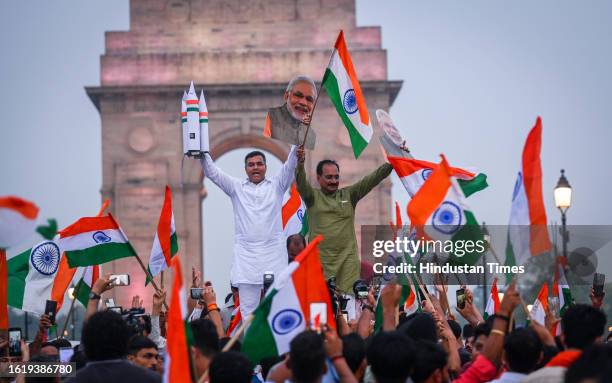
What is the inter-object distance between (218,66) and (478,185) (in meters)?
31.9

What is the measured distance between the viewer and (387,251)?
1469cm

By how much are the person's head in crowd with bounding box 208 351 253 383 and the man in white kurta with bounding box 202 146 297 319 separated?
4622 millimetres

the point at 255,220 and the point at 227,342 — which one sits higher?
the point at 255,220

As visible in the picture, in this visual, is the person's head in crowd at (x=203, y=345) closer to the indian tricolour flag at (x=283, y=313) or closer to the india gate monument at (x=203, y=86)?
A: the indian tricolour flag at (x=283, y=313)

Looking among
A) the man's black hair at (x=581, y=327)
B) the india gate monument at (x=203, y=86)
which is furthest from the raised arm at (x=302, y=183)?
the india gate monument at (x=203, y=86)

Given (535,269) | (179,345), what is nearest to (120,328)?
(179,345)

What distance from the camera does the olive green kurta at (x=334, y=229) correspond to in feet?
42.1

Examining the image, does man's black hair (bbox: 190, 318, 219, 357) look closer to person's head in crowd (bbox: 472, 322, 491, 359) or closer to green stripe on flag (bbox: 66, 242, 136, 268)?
person's head in crowd (bbox: 472, 322, 491, 359)

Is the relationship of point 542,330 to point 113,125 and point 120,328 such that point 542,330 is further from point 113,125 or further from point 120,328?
point 113,125

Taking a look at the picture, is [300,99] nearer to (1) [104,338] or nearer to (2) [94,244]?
(2) [94,244]

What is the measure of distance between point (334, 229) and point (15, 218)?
5.50m

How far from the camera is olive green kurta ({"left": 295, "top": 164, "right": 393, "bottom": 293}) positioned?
12828mm

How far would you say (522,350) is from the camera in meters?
8.38

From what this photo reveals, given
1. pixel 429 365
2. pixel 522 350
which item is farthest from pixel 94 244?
pixel 522 350
